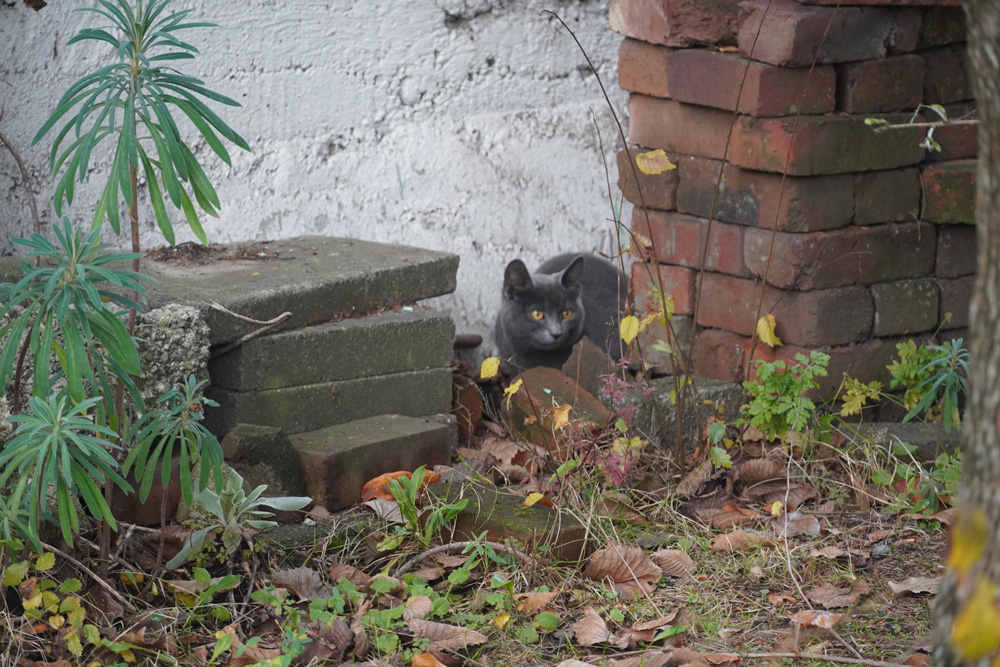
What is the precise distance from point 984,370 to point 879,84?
7.93ft

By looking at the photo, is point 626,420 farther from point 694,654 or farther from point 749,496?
point 694,654

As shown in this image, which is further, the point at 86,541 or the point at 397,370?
the point at 397,370

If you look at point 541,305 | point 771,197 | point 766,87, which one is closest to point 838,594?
point 771,197

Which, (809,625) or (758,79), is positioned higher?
(758,79)

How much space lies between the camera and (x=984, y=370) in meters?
1.27

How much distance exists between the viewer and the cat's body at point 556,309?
434cm

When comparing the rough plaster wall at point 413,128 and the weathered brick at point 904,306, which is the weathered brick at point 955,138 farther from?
the rough plaster wall at point 413,128

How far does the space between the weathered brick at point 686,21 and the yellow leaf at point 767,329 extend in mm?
941

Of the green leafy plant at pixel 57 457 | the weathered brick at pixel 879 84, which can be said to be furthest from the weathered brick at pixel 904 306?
the green leafy plant at pixel 57 457

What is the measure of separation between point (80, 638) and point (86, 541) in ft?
0.96

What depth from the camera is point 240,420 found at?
3.34m

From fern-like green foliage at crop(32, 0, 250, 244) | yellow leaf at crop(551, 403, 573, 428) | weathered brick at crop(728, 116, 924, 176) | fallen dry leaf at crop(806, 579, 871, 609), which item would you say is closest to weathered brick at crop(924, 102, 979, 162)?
weathered brick at crop(728, 116, 924, 176)

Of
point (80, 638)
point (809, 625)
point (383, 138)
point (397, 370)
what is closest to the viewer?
point (80, 638)

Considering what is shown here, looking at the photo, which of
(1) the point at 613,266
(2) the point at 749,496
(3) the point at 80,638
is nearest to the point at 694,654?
(2) the point at 749,496
